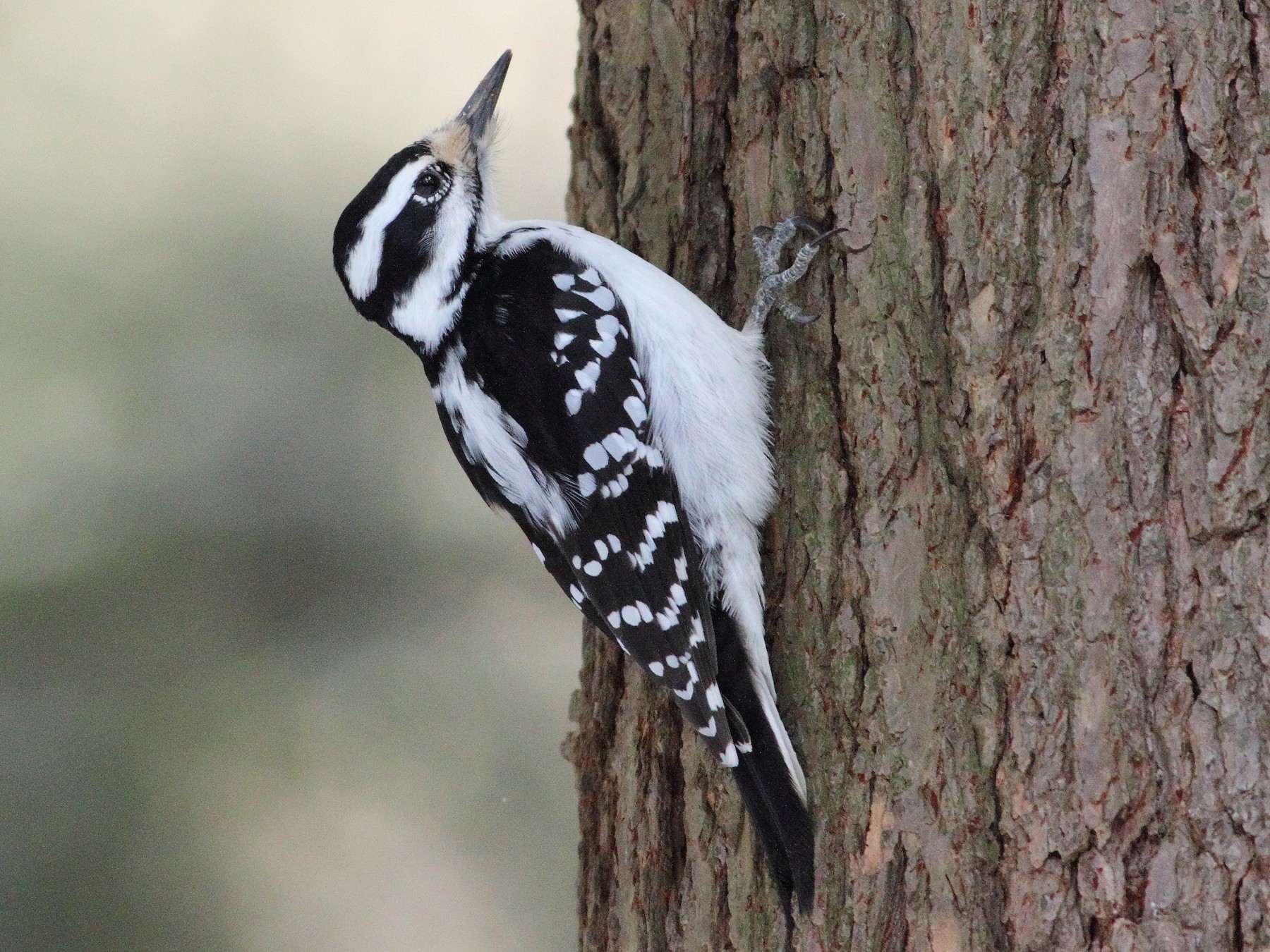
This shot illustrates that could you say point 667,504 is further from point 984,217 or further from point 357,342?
point 357,342

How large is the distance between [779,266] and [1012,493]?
0.66 meters

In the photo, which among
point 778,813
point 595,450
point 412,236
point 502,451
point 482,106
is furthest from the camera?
point 482,106

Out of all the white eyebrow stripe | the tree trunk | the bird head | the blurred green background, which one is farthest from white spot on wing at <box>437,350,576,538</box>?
the blurred green background

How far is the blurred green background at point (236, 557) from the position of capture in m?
3.89

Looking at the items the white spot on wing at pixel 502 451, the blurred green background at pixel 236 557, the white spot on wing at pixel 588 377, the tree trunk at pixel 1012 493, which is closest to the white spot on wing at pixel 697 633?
the tree trunk at pixel 1012 493

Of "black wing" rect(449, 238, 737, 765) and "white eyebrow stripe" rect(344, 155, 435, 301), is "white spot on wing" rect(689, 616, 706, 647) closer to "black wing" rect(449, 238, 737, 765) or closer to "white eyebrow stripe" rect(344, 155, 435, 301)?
"black wing" rect(449, 238, 737, 765)

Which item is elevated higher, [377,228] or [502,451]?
[377,228]

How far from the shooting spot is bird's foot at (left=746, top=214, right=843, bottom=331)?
207cm

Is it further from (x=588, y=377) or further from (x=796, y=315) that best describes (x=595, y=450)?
(x=796, y=315)

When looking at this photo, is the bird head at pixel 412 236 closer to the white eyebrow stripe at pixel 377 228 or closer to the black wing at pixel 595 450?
the white eyebrow stripe at pixel 377 228

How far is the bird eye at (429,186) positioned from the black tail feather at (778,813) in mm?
1342

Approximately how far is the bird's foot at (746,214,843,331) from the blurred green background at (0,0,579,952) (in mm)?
2278

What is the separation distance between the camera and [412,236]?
2523 mm

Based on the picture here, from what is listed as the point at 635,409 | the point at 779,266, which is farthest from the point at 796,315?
the point at 635,409
